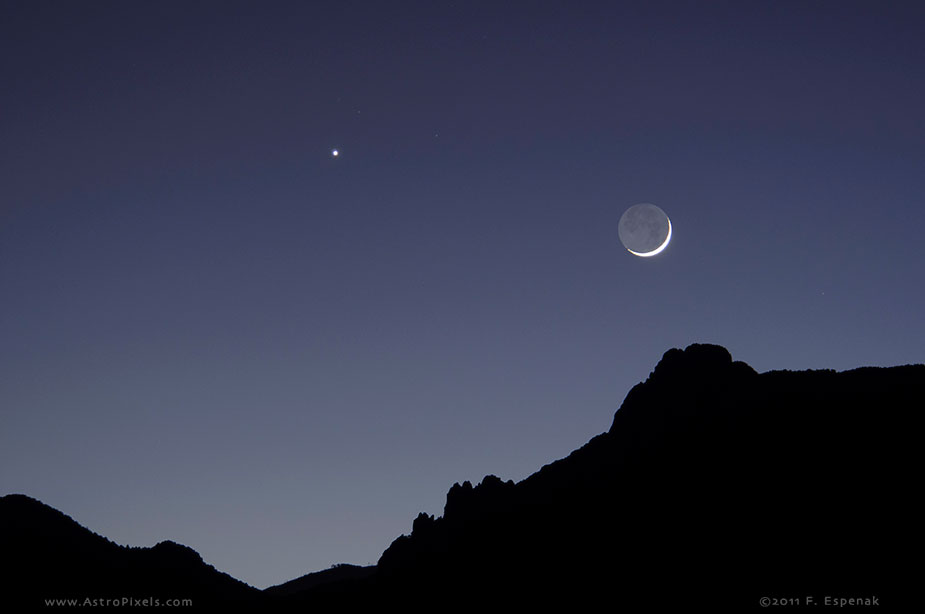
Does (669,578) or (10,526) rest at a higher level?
(10,526)

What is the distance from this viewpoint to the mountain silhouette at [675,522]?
55.9m

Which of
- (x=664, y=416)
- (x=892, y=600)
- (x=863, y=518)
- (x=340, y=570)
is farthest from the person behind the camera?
(x=340, y=570)

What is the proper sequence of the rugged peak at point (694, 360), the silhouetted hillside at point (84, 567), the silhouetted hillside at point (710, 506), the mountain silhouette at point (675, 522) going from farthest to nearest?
the rugged peak at point (694, 360), the silhouetted hillside at point (84, 567), the mountain silhouette at point (675, 522), the silhouetted hillside at point (710, 506)

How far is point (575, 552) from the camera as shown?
68.6 m

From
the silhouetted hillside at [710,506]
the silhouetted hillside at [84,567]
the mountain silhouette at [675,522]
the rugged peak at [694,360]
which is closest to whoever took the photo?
the silhouetted hillside at [710,506]

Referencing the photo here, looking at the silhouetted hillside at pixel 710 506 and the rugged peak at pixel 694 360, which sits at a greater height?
the rugged peak at pixel 694 360

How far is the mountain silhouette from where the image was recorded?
55938mm

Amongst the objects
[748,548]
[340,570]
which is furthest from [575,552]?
[340,570]

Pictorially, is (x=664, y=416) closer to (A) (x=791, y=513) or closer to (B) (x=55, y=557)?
(A) (x=791, y=513)

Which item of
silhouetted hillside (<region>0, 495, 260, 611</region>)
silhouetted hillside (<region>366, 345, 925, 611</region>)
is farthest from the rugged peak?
silhouetted hillside (<region>0, 495, 260, 611</region>)

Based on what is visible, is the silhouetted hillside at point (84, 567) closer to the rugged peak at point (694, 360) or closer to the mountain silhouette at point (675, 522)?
the mountain silhouette at point (675, 522)

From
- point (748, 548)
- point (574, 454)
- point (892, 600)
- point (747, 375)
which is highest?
point (747, 375)

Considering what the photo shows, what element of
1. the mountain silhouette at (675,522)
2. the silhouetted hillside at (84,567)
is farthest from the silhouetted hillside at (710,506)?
the silhouetted hillside at (84,567)

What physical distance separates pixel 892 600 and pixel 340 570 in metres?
166
